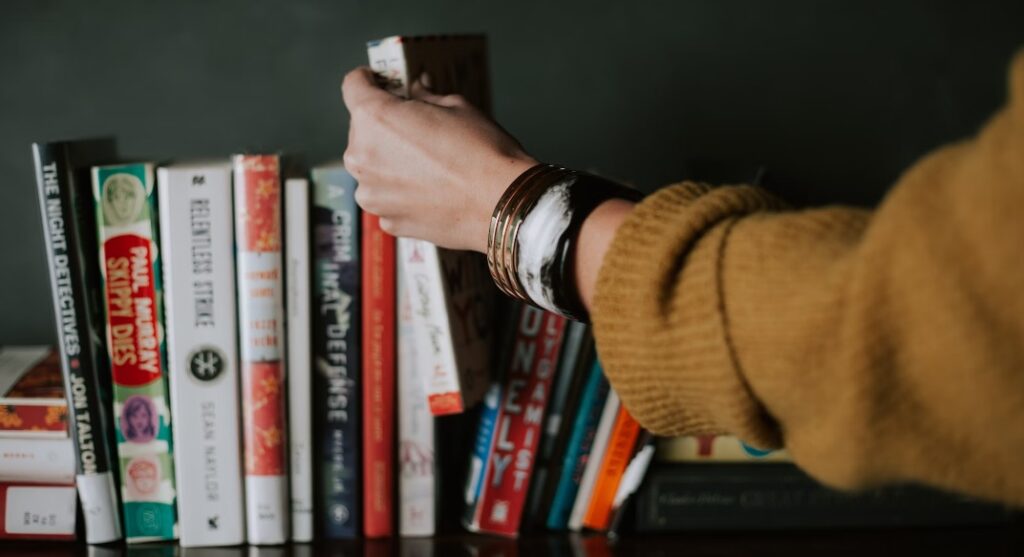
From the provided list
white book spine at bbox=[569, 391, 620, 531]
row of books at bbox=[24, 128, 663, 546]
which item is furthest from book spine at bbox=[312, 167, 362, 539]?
white book spine at bbox=[569, 391, 620, 531]

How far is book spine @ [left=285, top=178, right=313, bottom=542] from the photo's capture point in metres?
0.87

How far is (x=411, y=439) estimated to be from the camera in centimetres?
92

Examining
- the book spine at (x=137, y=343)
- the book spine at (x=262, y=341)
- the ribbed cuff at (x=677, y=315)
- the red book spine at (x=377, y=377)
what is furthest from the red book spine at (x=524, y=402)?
the ribbed cuff at (x=677, y=315)

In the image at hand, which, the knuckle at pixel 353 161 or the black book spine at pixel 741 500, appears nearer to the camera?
the knuckle at pixel 353 161

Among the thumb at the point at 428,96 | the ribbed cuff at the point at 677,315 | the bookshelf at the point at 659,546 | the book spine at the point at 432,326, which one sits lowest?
the bookshelf at the point at 659,546

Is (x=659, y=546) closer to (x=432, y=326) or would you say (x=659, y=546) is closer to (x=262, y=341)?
(x=432, y=326)

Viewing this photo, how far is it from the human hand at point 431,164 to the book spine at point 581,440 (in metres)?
0.32

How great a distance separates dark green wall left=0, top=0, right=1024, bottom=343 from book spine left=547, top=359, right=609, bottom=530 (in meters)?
0.29

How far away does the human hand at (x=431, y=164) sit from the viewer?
629 mm

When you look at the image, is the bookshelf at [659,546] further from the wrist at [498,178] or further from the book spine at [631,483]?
the wrist at [498,178]

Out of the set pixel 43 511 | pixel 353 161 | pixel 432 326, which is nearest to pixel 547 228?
pixel 353 161

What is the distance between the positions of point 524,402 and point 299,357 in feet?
0.72

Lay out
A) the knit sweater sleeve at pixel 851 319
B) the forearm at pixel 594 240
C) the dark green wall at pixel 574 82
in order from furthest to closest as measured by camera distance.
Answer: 1. the dark green wall at pixel 574 82
2. the forearm at pixel 594 240
3. the knit sweater sleeve at pixel 851 319

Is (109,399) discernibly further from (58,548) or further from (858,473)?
(858,473)
